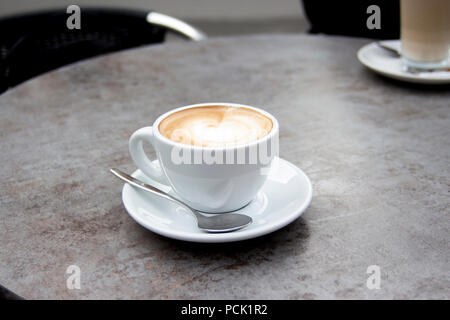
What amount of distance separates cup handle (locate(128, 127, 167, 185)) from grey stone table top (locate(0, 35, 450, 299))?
0.06 meters

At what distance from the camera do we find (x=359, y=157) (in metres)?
0.73

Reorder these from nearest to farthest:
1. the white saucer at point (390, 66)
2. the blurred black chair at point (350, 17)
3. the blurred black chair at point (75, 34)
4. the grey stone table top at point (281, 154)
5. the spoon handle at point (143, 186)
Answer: the grey stone table top at point (281, 154) < the spoon handle at point (143, 186) < the white saucer at point (390, 66) < the blurred black chair at point (75, 34) < the blurred black chair at point (350, 17)

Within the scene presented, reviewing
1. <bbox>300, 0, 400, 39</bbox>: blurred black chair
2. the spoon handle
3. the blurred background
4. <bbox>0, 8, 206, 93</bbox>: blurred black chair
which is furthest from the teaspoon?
the blurred background

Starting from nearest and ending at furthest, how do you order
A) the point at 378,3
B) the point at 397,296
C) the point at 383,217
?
1. the point at 397,296
2. the point at 383,217
3. the point at 378,3

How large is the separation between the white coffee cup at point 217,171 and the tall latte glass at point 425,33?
1.73ft

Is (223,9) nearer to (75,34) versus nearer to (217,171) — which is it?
(75,34)

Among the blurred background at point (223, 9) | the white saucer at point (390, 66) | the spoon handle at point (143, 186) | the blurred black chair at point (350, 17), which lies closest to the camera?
the spoon handle at point (143, 186)

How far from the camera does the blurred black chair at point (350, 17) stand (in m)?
1.69

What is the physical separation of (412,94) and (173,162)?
56cm

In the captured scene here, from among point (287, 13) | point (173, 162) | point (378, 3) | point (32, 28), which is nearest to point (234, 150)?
point (173, 162)

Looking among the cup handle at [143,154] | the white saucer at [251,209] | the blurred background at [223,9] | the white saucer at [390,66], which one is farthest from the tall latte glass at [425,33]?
the blurred background at [223,9]

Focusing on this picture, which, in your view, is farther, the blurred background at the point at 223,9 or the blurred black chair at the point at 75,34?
the blurred background at the point at 223,9

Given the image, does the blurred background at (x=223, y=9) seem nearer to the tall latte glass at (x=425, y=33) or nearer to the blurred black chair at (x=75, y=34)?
the blurred black chair at (x=75, y=34)
